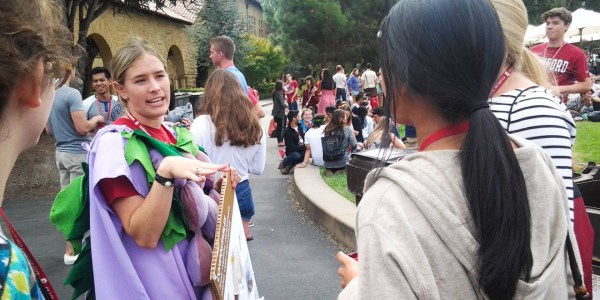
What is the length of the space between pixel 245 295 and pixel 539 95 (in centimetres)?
143

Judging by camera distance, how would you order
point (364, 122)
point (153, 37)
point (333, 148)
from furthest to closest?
1. point (153, 37)
2. point (364, 122)
3. point (333, 148)

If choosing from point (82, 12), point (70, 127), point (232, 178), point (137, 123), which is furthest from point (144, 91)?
point (82, 12)

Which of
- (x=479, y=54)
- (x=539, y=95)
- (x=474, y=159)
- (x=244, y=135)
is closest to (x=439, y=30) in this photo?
(x=479, y=54)

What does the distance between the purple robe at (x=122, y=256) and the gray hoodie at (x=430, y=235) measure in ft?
3.35

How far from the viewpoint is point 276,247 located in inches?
208

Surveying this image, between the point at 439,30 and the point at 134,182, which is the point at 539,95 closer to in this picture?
the point at 439,30

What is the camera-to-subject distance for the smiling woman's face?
89.0 inches

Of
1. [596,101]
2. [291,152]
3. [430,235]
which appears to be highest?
[430,235]

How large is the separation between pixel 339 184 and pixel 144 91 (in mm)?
5309

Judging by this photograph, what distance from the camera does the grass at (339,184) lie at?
6.51m

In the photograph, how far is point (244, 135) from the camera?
13.6 ft

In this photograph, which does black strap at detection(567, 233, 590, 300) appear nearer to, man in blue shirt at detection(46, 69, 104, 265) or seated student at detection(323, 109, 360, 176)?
man in blue shirt at detection(46, 69, 104, 265)

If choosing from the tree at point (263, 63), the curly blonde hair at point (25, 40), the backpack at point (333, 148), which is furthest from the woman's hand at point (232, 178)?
the tree at point (263, 63)

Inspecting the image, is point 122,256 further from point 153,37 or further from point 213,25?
point 213,25
